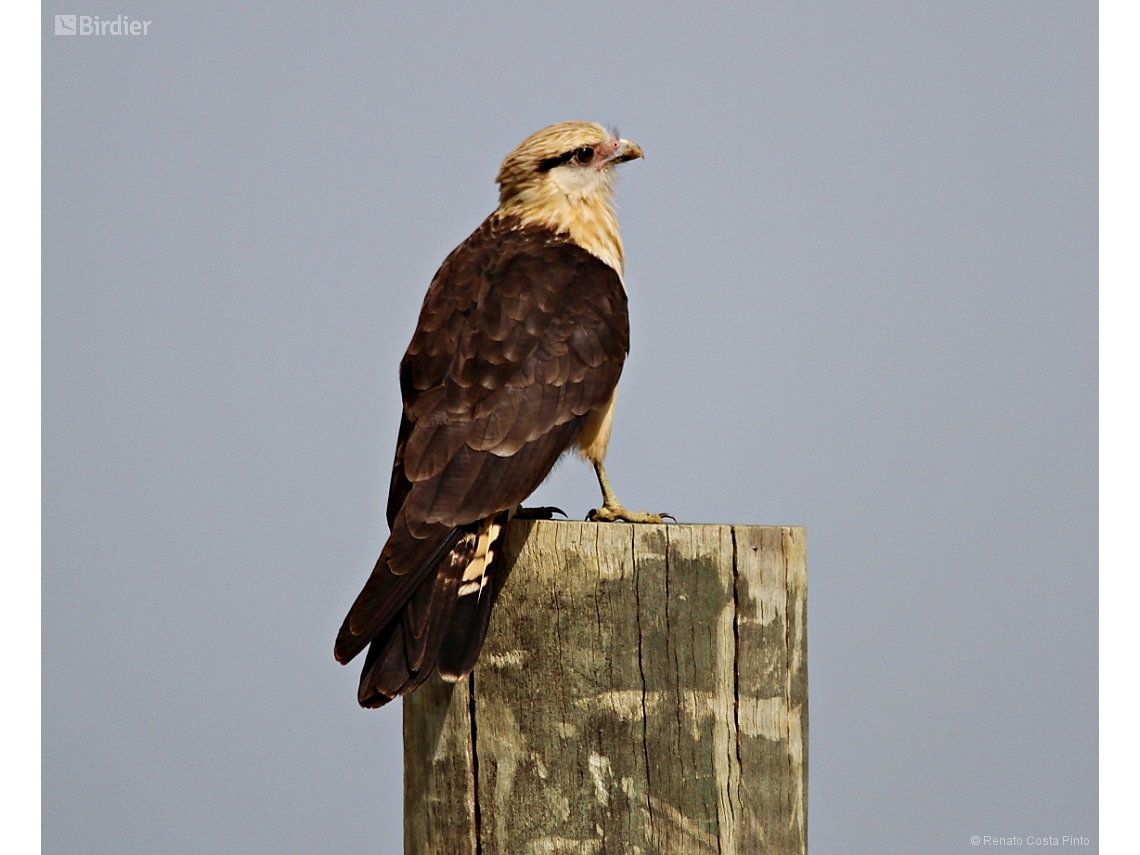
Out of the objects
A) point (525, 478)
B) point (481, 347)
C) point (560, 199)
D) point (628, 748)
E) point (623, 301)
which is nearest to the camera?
point (628, 748)

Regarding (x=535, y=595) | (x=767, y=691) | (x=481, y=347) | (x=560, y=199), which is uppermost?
(x=560, y=199)

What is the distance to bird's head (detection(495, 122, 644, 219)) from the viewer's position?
430 cm

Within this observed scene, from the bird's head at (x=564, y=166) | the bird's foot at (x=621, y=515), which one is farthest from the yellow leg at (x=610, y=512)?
the bird's head at (x=564, y=166)

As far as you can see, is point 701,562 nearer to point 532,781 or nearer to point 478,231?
point 532,781

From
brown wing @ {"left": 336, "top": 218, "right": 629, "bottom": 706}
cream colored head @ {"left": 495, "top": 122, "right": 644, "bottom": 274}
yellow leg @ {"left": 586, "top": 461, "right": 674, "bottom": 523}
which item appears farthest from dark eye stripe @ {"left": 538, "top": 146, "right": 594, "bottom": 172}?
yellow leg @ {"left": 586, "top": 461, "right": 674, "bottom": 523}

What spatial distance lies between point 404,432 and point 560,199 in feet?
3.80

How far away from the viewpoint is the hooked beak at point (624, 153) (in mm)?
4383

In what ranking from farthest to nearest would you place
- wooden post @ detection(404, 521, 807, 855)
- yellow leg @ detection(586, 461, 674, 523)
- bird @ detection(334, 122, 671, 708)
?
1. yellow leg @ detection(586, 461, 674, 523)
2. bird @ detection(334, 122, 671, 708)
3. wooden post @ detection(404, 521, 807, 855)

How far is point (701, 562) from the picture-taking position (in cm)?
296

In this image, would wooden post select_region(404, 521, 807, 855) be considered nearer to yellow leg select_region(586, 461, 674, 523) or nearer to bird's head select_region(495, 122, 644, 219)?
yellow leg select_region(586, 461, 674, 523)

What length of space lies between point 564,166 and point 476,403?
48.8 inches

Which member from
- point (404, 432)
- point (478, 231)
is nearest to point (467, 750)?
point (404, 432)

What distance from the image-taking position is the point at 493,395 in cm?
352

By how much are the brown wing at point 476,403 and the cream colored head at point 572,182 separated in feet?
0.41
